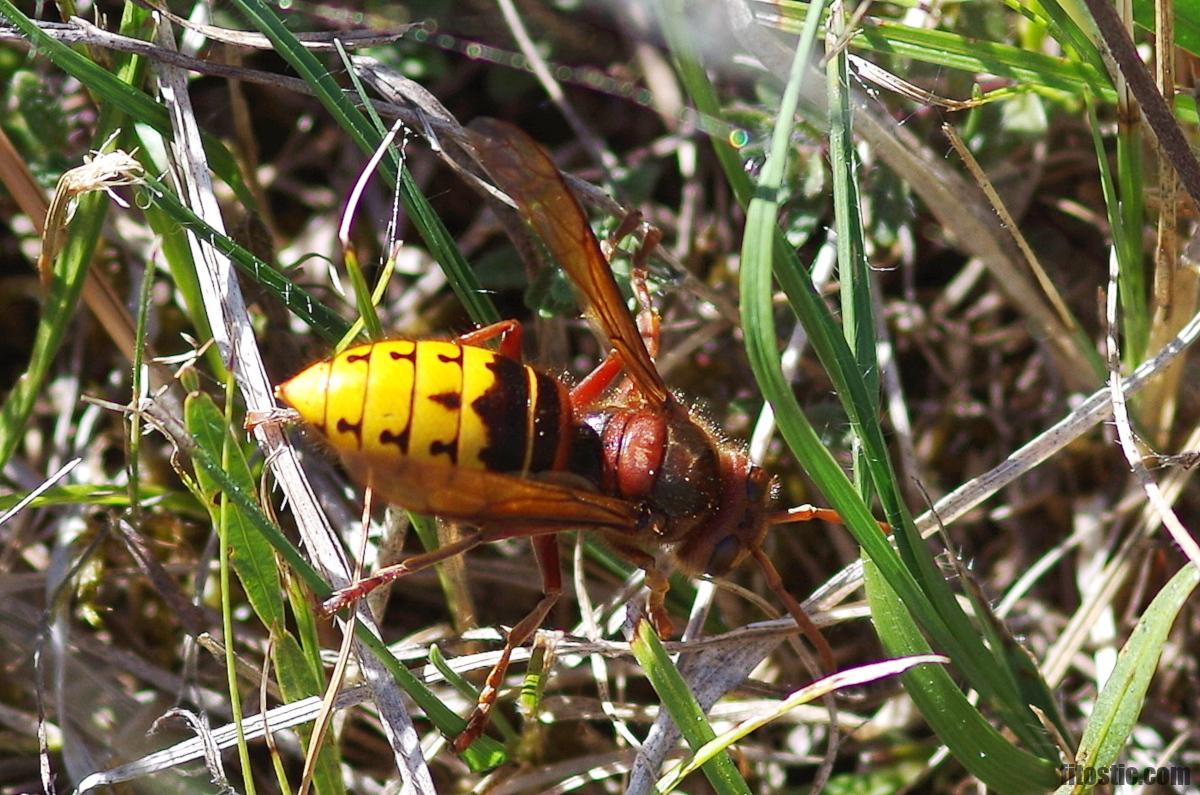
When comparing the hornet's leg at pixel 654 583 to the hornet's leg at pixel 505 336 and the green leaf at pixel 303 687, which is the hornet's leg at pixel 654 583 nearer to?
the hornet's leg at pixel 505 336

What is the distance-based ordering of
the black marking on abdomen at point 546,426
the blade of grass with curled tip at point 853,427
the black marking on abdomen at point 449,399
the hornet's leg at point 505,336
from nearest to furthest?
the blade of grass with curled tip at point 853,427
the black marking on abdomen at point 449,399
the black marking on abdomen at point 546,426
the hornet's leg at point 505,336

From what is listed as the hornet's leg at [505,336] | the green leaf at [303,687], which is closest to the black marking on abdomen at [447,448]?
the hornet's leg at [505,336]

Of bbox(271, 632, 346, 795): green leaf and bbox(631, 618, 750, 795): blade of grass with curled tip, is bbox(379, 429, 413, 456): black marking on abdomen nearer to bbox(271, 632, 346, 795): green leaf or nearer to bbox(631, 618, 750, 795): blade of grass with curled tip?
bbox(271, 632, 346, 795): green leaf

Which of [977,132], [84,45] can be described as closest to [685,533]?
[977,132]

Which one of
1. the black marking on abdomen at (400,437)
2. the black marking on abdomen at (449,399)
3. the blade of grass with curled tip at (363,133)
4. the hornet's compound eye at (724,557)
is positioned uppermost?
the blade of grass with curled tip at (363,133)

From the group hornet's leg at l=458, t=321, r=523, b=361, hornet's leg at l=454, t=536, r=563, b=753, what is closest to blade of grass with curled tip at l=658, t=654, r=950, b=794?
hornet's leg at l=454, t=536, r=563, b=753

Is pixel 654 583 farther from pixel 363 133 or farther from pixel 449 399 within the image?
pixel 363 133

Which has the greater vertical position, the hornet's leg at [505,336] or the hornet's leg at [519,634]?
the hornet's leg at [505,336]

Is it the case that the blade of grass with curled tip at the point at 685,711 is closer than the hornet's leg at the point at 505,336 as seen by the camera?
Yes

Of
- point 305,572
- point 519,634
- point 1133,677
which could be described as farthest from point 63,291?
point 1133,677
